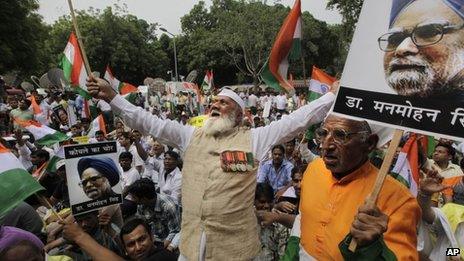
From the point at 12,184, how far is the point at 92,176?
3.95 feet

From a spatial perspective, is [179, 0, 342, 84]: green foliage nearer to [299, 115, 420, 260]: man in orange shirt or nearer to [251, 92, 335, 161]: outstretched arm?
[251, 92, 335, 161]: outstretched arm

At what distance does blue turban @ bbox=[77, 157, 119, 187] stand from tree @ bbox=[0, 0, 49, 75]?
2384cm

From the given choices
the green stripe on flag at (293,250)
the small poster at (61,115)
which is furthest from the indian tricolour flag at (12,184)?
the small poster at (61,115)

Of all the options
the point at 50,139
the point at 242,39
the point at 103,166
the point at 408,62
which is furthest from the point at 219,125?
the point at 242,39

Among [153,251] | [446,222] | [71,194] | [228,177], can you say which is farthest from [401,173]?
[71,194]

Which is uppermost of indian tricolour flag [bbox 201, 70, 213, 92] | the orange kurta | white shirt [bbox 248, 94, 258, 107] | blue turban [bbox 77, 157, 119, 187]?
the orange kurta

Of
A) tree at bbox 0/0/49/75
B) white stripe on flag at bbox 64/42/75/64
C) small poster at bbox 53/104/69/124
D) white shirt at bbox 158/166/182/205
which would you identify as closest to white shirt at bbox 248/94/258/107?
small poster at bbox 53/104/69/124

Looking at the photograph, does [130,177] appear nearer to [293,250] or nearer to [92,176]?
[92,176]

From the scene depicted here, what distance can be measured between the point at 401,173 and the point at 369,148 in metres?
1.84

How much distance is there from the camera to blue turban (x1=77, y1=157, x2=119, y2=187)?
12.0 feet

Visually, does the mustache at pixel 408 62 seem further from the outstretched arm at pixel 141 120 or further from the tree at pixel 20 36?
the tree at pixel 20 36

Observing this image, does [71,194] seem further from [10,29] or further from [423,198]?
[10,29]

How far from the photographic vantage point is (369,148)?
2.49 meters

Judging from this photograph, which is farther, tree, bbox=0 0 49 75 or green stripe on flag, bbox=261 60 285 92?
tree, bbox=0 0 49 75
